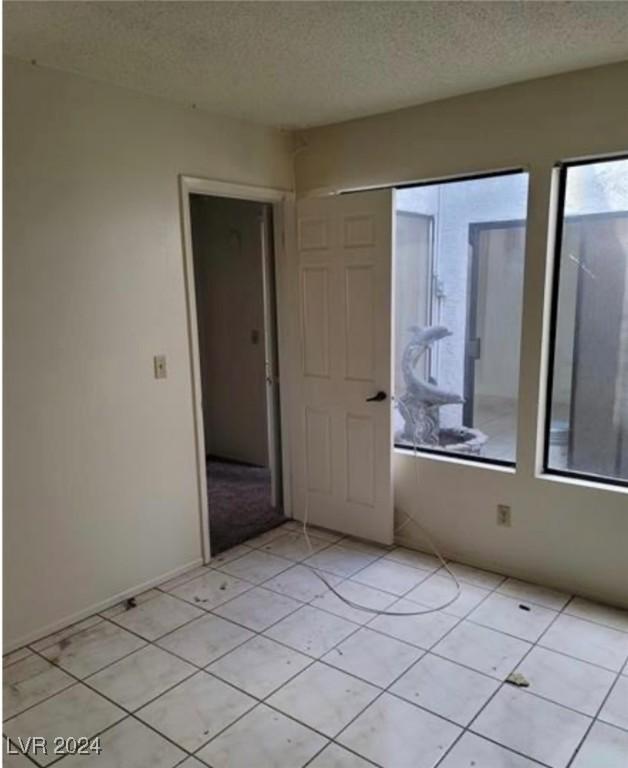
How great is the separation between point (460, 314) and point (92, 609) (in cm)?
239

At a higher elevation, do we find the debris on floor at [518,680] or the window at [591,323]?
the window at [591,323]

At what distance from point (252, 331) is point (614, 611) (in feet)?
10.5

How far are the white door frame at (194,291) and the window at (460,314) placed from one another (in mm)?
707

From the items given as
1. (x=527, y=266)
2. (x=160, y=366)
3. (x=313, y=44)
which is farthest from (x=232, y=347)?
(x=313, y=44)

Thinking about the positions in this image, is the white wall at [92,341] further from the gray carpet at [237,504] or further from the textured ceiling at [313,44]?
the gray carpet at [237,504]

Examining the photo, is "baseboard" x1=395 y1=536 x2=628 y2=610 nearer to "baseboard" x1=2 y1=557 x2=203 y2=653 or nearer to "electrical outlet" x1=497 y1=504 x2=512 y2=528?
"electrical outlet" x1=497 y1=504 x2=512 y2=528

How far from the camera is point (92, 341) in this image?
2791 mm

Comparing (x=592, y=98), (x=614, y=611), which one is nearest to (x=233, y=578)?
(x=614, y=611)

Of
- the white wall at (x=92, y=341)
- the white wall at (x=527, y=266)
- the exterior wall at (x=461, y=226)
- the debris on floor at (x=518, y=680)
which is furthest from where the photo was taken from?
the exterior wall at (x=461, y=226)

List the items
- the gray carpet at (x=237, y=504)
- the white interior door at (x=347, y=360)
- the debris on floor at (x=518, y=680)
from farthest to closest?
the gray carpet at (x=237, y=504) → the white interior door at (x=347, y=360) → the debris on floor at (x=518, y=680)

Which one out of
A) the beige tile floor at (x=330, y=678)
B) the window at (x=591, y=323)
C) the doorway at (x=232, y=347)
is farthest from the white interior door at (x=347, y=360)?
the window at (x=591, y=323)

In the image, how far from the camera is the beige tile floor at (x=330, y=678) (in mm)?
2049

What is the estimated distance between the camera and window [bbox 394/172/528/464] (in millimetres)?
3141

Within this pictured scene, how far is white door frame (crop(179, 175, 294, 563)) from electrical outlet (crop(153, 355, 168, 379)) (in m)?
0.17
